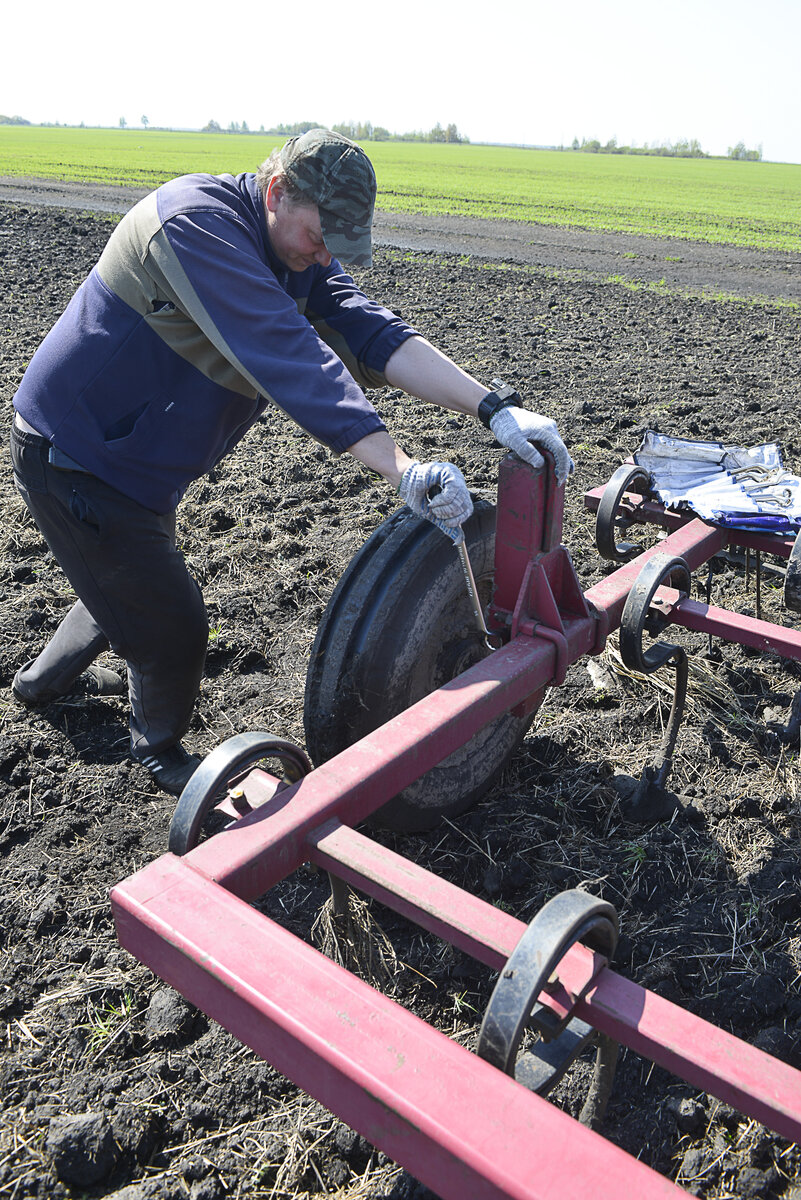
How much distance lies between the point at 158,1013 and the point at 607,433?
5205 millimetres

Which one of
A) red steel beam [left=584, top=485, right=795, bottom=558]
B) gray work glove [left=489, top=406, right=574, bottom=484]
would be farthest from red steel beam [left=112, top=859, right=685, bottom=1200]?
red steel beam [left=584, top=485, right=795, bottom=558]

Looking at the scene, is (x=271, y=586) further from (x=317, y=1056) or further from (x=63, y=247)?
(x=63, y=247)

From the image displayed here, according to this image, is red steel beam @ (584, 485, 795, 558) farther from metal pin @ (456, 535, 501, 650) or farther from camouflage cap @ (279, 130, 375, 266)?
camouflage cap @ (279, 130, 375, 266)

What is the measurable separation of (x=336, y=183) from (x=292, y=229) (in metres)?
0.21

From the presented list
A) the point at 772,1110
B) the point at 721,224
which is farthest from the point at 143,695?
the point at 721,224

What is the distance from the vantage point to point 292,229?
2.55m

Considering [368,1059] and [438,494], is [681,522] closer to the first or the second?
[438,494]

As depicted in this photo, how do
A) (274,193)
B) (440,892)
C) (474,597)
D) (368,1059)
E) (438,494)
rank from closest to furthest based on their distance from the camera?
(368,1059) → (440,892) → (438,494) → (274,193) → (474,597)

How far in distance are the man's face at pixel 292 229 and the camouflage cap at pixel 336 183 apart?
4cm

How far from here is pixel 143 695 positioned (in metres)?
3.11

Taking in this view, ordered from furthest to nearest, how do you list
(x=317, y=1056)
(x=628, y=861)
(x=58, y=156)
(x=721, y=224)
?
(x=58, y=156) < (x=721, y=224) < (x=628, y=861) < (x=317, y=1056)

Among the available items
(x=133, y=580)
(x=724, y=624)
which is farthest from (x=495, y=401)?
(x=133, y=580)

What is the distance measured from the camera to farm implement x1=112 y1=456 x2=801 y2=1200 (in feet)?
4.26

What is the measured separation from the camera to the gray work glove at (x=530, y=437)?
103 inches
